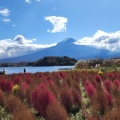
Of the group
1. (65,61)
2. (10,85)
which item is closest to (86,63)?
(10,85)

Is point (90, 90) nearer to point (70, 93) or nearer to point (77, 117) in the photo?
point (70, 93)

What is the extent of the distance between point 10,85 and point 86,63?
78.7 feet

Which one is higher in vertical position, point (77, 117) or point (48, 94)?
point (48, 94)

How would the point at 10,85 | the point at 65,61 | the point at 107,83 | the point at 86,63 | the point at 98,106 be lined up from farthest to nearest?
the point at 65,61 → the point at 86,63 → the point at 10,85 → the point at 107,83 → the point at 98,106

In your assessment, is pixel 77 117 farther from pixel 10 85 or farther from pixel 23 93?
pixel 10 85

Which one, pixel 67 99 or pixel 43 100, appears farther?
pixel 67 99

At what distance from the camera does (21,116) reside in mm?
4832

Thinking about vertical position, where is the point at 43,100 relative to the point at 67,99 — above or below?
above

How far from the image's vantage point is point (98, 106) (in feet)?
22.5

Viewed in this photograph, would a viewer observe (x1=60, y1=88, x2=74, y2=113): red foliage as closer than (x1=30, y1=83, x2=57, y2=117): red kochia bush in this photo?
No

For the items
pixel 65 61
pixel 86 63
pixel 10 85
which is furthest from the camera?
pixel 65 61

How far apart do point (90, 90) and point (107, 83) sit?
52.9 inches

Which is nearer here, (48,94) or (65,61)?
(48,94)

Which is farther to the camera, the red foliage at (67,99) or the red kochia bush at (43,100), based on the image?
the red foliage at (67,99)
